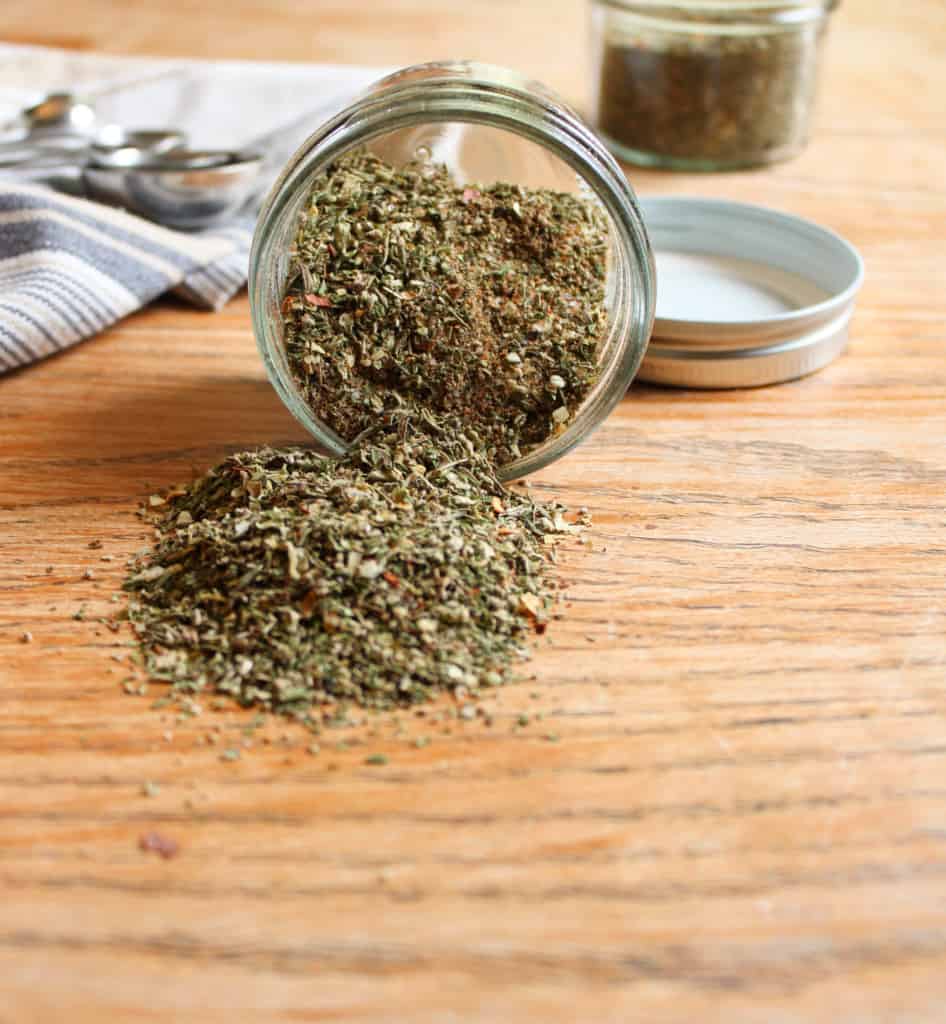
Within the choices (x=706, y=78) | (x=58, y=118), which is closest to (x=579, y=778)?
(x=706, y=78)

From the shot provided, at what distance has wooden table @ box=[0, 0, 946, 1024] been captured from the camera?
65 cm

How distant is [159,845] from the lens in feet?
2.38

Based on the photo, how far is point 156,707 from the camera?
0.84 metres

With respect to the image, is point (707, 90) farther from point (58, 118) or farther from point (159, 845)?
point (159, 845)

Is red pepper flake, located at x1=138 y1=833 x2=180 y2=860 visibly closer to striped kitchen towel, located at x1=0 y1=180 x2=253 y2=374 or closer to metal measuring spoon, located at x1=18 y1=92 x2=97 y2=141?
striped kitchen towel, located at x1=0 y1=180 x2=253 y2=374

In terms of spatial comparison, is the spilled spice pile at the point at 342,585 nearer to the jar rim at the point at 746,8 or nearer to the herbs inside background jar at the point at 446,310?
the herbs inside background jar at the point at 446,310

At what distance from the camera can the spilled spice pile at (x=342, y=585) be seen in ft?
2.82

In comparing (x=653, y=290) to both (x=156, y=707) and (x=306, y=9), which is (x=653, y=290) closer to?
(x=156, y=707)

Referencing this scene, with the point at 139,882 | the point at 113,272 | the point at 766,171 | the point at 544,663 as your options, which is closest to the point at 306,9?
the point at 766,171

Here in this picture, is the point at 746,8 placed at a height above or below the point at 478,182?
above

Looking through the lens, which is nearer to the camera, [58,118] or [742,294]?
[742,294]

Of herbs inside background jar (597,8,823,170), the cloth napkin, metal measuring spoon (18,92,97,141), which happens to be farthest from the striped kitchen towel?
herbs inside background jar (597,8,823,170)

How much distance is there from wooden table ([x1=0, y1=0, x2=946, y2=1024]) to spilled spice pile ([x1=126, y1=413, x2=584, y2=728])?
36 mm

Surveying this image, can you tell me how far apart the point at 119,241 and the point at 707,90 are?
2.75ft
